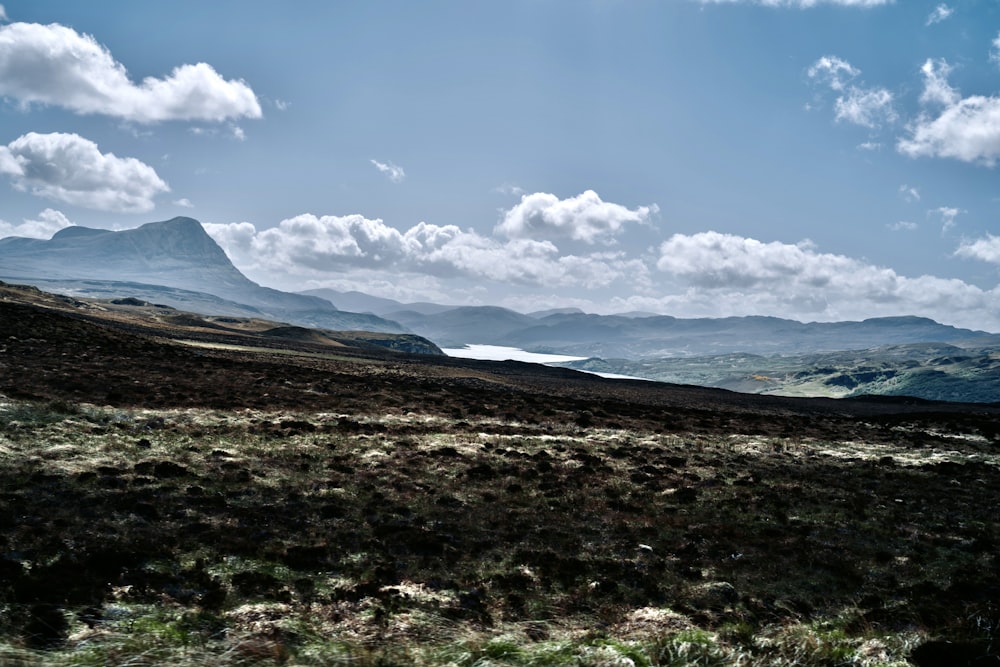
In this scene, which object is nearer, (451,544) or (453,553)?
(453,553)

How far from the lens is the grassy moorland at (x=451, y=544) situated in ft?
31.0

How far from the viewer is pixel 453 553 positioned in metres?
16.4

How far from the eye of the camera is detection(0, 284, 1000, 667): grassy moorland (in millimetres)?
9461

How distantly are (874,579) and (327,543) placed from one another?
1666 cm

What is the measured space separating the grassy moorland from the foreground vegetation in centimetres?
10

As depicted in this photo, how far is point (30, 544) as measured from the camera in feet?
44.0

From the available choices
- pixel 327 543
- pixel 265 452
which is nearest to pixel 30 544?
pixel 327 543

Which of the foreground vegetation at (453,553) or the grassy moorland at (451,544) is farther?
the grassy moorland at (451,544)

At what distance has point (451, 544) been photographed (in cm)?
1723

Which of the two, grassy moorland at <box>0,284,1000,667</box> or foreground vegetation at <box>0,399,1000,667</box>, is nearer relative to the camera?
foreground vegetation at <box>0,399,1000,667</box>

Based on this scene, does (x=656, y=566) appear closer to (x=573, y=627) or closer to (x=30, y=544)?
(x=573, y=627)

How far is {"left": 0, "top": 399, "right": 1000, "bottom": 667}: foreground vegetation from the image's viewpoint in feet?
30.7

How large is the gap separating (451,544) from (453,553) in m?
0.83

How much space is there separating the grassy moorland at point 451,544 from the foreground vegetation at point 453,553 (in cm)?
10
